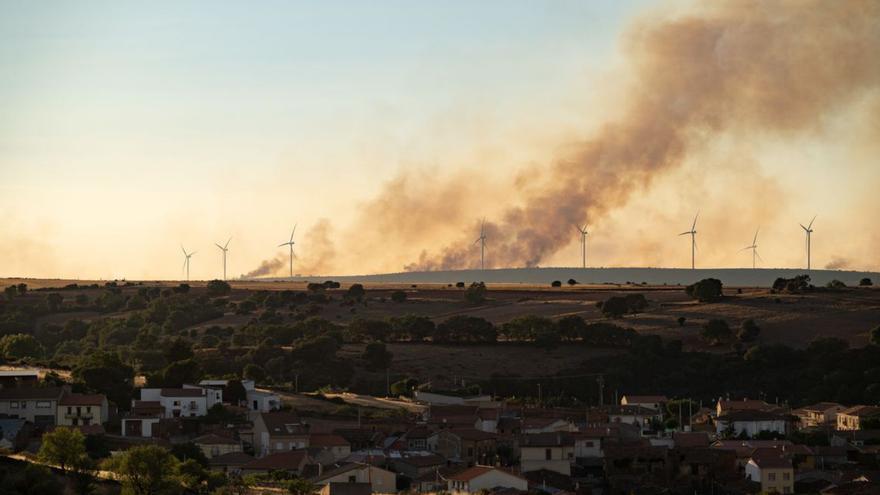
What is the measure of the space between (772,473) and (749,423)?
859 inches

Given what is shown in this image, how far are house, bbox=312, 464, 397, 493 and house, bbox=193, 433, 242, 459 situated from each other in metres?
11.5

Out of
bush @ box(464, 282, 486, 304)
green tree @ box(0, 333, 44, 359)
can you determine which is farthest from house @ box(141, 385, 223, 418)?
bush @ box(464, 282, 486, 304)

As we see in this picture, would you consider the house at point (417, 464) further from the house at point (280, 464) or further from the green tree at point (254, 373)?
the green tree at point (254, 373)

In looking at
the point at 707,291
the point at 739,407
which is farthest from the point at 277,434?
the point at 707,291

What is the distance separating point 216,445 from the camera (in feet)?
301

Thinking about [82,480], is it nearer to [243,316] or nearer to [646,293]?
[243,316]

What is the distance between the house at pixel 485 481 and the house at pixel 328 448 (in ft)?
31.9

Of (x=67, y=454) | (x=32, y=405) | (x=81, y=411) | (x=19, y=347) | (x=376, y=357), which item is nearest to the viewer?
(x=67, y=454)

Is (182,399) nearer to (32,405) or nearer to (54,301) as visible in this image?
(32,405)

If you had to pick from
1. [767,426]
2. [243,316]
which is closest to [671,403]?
[767,426]

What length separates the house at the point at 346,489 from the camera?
7532cm

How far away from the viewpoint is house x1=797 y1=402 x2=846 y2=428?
113 m

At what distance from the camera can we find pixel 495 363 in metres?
141

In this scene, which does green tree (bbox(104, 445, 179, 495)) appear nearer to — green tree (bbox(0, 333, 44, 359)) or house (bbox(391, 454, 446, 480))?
house (bbox(391, 454, 446, 480))
